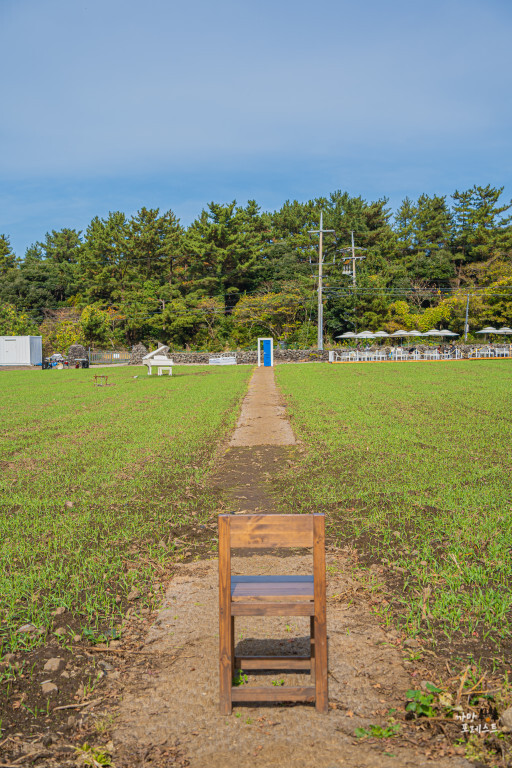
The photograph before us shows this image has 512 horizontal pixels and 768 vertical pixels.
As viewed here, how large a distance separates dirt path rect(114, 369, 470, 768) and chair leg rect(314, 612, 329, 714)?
0.18 feet

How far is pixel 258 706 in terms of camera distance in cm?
286

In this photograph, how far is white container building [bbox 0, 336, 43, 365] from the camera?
47.1 metres

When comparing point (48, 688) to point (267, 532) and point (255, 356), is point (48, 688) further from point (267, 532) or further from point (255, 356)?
point (255, 356)

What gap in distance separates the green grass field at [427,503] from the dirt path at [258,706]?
1.25 ft

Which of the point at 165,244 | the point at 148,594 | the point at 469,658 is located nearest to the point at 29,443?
the point at 148,594

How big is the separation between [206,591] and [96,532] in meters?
1.61

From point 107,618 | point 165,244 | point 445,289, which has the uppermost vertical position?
point 165,244

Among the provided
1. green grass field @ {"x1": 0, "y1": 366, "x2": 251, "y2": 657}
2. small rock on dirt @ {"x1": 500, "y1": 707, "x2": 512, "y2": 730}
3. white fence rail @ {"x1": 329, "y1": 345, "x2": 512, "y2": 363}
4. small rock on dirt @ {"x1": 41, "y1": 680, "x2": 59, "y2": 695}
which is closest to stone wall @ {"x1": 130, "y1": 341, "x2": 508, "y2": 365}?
white fence rail @ {"x1": 329, "y1": 345, "x2": 512, "y2": 363}

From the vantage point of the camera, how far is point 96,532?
5.29 meters

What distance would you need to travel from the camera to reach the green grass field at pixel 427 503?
3695mm

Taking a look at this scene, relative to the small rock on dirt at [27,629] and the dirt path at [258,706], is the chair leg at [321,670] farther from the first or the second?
the small rock on dirt at [27,629]

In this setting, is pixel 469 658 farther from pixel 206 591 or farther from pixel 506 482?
pixel 506 482

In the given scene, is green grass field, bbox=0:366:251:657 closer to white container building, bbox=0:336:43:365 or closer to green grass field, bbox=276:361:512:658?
green grass field, bbox=276:361:512:658

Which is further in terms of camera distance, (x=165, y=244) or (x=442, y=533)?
(x=165, y=244)
